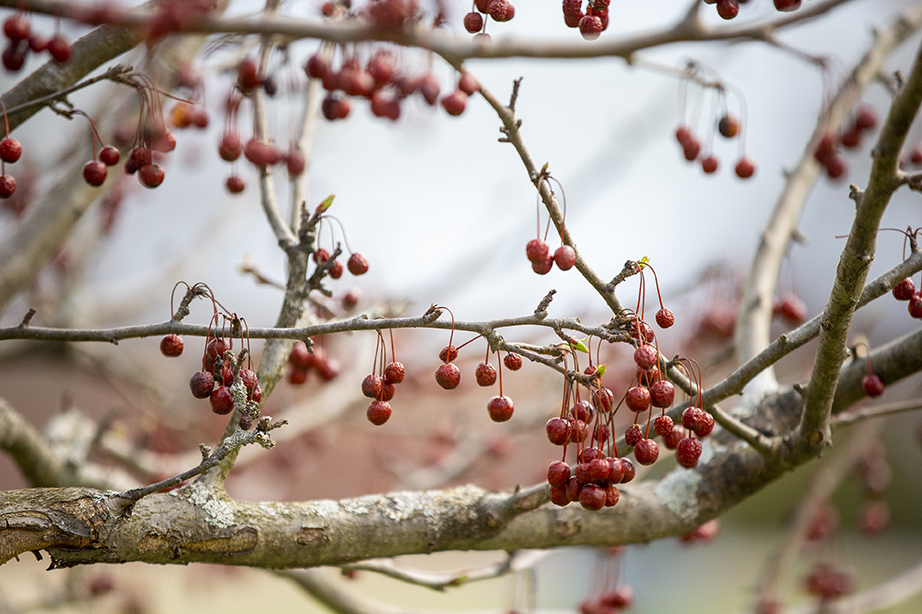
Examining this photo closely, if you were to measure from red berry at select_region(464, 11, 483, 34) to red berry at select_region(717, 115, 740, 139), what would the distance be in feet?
3.58

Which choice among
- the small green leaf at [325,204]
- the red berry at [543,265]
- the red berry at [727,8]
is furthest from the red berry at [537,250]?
the red berry at [727,8]

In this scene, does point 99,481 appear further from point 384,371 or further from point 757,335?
point 757,335

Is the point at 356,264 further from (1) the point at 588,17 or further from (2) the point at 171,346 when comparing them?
(1) the point at 588,17

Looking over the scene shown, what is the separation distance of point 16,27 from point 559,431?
62.6 inches

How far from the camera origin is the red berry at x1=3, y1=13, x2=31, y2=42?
5.63ft

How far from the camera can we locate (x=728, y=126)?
233 centimetres

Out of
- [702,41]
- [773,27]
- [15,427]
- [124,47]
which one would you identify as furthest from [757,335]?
[15,427]

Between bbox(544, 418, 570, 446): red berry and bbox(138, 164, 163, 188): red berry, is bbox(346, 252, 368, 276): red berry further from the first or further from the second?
bbox(544, 418, 570, 446): red berry

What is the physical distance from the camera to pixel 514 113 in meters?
1.45

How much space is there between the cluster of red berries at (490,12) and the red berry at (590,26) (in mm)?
154

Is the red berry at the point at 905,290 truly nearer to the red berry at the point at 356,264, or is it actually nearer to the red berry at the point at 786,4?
the red berry at the point at 786,4

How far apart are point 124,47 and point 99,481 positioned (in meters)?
1.29

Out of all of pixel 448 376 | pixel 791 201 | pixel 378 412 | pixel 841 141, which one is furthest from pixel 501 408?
pixel 841 141

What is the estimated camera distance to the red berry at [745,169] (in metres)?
2.45
